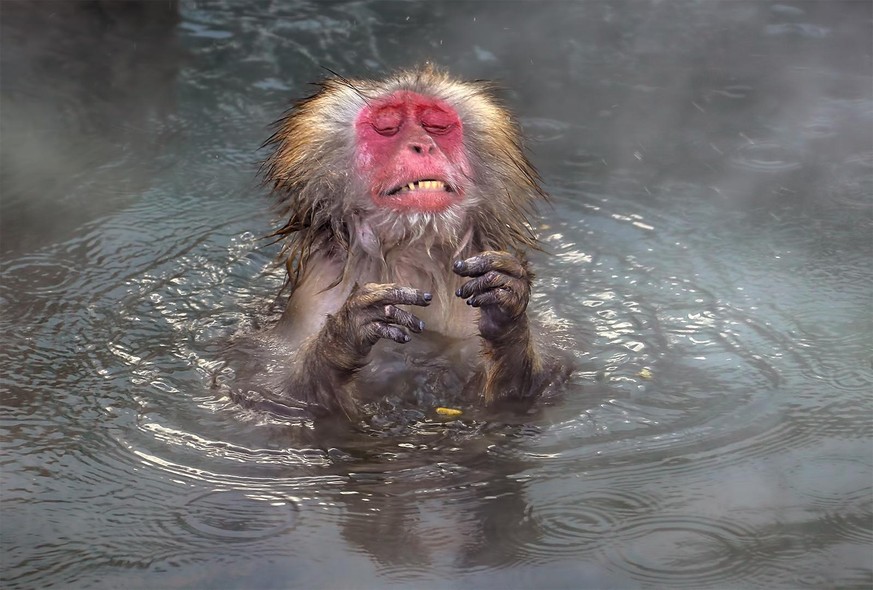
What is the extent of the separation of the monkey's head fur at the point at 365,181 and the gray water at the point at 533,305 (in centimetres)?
65

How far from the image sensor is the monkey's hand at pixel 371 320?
4148 millimetres

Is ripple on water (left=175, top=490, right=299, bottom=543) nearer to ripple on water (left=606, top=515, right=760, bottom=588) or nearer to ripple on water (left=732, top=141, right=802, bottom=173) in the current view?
ripple on water (left=606, top=515, right=760, bottom=588)

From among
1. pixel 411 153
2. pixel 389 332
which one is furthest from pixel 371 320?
pixel 411 153

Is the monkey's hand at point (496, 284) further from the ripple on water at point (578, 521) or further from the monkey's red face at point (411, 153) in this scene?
the ripple on water at point (578, 521)

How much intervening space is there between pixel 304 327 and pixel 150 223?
1.92m

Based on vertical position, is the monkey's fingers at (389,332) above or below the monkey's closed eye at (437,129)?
below

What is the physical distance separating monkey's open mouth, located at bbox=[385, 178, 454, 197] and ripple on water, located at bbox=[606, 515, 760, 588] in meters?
1.46

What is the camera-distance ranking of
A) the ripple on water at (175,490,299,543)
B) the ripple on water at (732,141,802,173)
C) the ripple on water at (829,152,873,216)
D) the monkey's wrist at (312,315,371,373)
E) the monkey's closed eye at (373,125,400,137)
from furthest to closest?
1. the ripple on water at (732,141,802,173)
2. the ripple on water at (829,152,873,216)
3. the monkey's closed eye at (373,125,400,137)
4. the monkey's wrist at (312,315,371,373)
5. the ripple on water at (175,490,299,543)

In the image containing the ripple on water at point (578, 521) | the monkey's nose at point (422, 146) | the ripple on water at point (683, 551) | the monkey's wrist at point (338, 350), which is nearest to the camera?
the ripple on water at point (683, 551)

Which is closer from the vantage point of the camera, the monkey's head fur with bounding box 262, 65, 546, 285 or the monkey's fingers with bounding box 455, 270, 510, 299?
the monkey's fingers with bounding box 455, 270, 510, 299

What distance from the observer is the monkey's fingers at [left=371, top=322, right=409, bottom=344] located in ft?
13.5

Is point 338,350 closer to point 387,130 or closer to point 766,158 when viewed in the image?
point 387,130

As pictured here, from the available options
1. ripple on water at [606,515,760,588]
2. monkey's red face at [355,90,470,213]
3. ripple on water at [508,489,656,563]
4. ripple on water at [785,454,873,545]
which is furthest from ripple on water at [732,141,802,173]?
ripple on water at [606,515,760,588]

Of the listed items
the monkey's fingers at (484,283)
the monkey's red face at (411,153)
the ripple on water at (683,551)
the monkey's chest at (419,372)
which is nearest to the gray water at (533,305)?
the ripple on water at (683,551)
